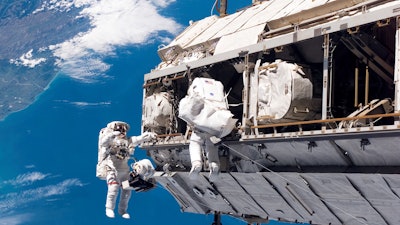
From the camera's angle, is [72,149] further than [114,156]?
Yes

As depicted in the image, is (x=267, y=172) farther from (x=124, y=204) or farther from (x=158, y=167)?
(x=158, y=167)

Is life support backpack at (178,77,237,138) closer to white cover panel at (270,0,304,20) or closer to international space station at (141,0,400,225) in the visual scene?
international space station at (141,0,400,225)

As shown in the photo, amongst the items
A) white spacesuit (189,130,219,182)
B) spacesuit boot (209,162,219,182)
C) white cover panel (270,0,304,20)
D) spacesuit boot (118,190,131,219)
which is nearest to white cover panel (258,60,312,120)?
white spacesuit (189,130,219,182)

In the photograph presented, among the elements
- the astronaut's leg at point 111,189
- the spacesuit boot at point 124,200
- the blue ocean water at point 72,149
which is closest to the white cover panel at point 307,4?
the astronaut's leg at point 111,189

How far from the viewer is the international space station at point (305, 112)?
8250mm

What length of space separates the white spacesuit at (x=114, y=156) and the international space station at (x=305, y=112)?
1.18m

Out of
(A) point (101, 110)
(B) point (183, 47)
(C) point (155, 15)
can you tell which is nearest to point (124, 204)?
(B) point (183, 47)

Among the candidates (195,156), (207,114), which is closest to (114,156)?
(195,156)

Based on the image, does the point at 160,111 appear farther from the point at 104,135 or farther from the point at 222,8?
the point at 222,8

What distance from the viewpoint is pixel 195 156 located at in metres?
10.1

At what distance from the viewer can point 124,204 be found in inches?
451

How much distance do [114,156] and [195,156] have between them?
1.67 metres

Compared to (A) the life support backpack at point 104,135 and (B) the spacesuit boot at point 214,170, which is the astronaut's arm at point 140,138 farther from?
(B) the spacesuit boot at point 214,170

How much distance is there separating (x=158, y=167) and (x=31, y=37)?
2168 centimetres
